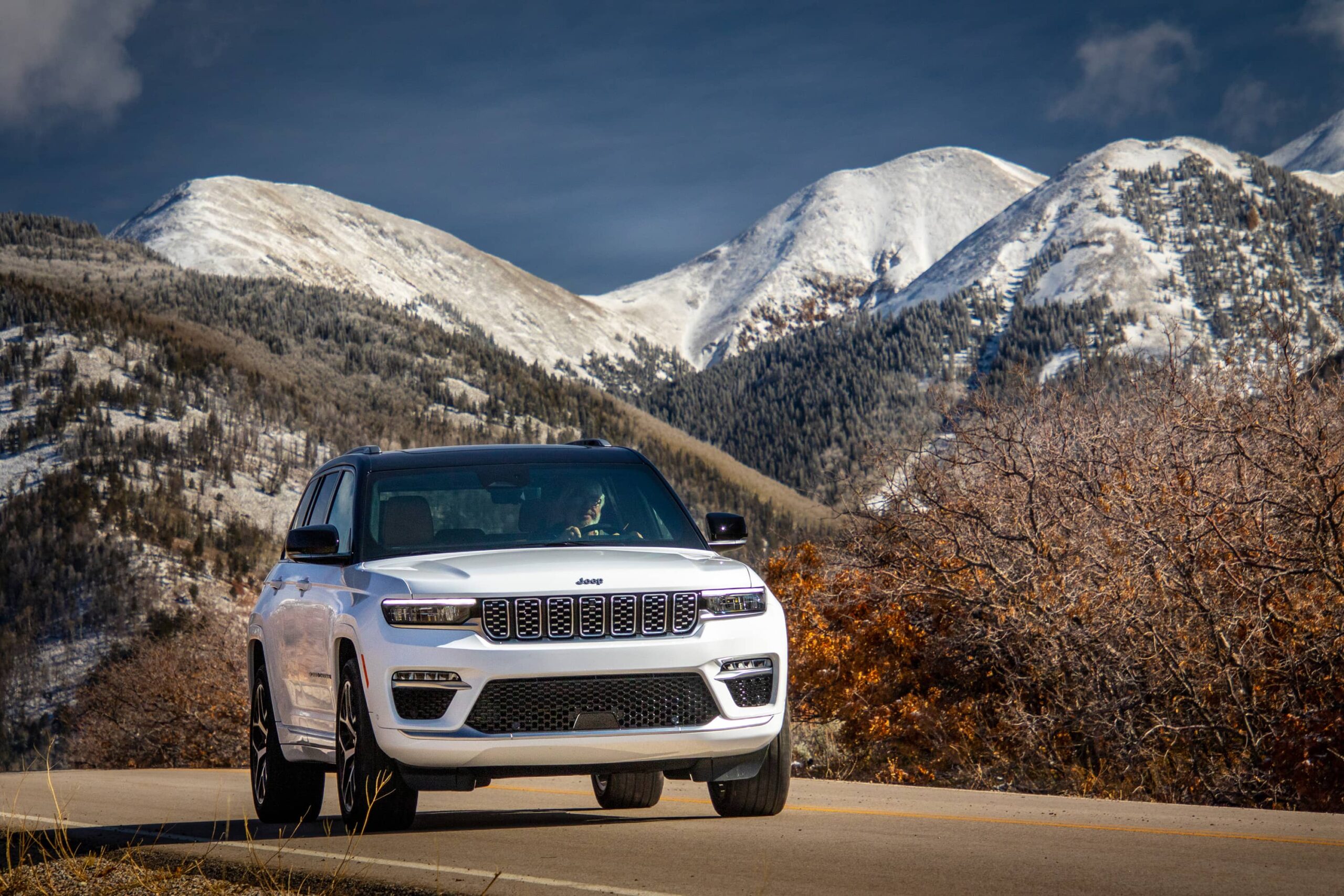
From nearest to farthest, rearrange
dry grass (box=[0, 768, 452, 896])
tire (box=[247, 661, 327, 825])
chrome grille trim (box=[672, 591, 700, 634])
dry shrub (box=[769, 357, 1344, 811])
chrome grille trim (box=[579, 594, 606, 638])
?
1. dry grass (box=[0, 768, 452, 896])
2. chrome grille trim (box=[579, 594, 606, 638])
3. chrome grille trim (box=[672, 591, 700, 634])
4. tire (box=[247, 661, 327, 825])
5. dry shrub (box=[769, 357, 1344, 811])

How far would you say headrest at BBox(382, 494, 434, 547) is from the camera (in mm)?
7500

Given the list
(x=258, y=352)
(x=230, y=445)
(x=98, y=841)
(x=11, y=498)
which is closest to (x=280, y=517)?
(x=230, y=445)

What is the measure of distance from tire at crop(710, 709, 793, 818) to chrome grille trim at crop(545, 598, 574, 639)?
4.30 feet

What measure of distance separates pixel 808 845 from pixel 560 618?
1688 mm

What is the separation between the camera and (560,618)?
21.3 feet

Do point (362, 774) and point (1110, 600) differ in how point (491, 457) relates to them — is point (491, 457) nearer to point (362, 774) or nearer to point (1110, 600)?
point (362, 774)

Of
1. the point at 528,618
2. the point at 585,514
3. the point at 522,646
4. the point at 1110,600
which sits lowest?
the point at 1110,600

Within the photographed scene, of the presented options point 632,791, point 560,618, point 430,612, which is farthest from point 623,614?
point 632,791

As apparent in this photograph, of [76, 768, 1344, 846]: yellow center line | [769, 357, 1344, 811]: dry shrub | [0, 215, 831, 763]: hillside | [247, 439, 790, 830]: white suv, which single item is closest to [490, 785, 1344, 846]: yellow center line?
[76, 768, 1344, 846]: yellow center line

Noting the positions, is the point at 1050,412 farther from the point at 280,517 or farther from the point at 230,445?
the point at 230,445

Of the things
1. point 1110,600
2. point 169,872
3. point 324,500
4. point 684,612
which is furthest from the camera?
point 1110,600

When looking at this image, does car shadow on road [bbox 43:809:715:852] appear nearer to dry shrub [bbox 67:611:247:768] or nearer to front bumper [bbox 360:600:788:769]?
front bumper [bbox 360:600:788:769]

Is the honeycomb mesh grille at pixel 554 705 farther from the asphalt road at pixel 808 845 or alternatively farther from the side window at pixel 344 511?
the side window at pixel 344 511

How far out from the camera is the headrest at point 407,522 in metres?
7.50
